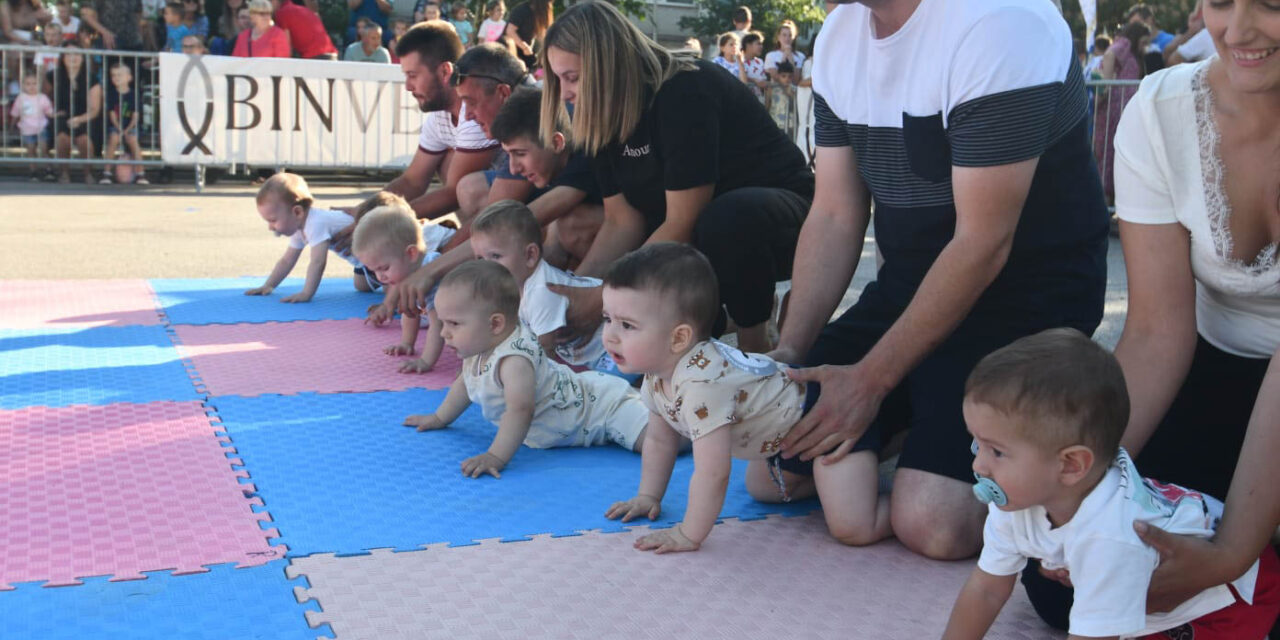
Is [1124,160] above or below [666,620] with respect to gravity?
above

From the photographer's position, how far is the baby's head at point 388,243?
4578 millimetres

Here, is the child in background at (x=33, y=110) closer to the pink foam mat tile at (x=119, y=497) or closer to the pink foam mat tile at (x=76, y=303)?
the pink foam mat tile at (x=76, y=303)

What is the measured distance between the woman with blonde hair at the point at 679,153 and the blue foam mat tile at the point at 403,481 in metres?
0.79

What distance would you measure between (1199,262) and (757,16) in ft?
91.4

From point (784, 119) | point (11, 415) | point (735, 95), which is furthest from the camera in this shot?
point (784, 119)

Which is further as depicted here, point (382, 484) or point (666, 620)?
point (382, 484)

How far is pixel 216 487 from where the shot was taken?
2990 mm

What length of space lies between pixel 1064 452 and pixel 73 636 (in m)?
1.74

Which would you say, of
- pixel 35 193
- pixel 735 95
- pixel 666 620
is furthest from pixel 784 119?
pixel 666 620

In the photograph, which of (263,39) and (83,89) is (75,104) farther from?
(263,39)

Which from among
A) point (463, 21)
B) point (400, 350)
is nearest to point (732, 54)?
point (463, 21)

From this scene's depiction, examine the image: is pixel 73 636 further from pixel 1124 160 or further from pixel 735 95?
pixel 735 95

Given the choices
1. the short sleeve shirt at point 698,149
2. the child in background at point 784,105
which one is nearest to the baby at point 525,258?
the short sleeve shirt at point 698,149

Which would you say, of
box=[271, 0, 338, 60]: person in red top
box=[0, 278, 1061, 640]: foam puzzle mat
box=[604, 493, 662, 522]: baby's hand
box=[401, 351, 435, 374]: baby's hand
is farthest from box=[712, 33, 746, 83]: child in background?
box=[604, 493, 662, 522]: baby's hand
